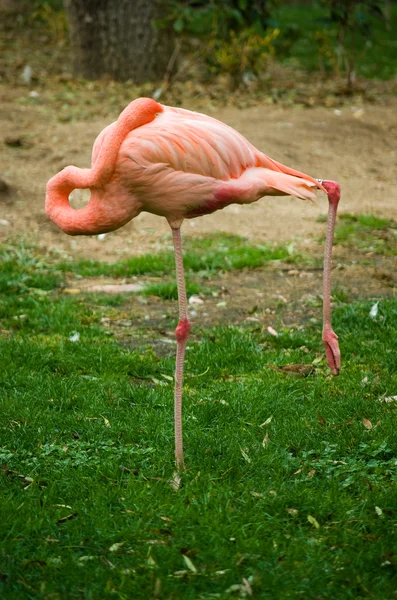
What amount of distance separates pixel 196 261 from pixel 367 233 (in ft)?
5.35

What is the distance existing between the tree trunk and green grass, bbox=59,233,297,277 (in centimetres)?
515

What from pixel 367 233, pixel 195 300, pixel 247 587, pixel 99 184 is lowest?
pixel 367 233

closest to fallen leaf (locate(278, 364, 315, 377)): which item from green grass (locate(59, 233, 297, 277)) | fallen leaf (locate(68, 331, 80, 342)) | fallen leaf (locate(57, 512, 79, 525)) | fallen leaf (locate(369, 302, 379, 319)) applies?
fallen leaf (locate(369, 302, 379, 319))

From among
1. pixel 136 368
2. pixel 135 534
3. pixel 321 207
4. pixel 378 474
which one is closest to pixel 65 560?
pixel 135 534

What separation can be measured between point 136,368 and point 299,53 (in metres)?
11.4

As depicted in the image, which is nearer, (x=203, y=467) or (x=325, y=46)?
(x=203, y=467)

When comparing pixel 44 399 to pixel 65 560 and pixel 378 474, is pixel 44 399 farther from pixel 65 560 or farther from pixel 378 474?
pixel 378 474

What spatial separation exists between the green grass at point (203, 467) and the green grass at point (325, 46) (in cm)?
678

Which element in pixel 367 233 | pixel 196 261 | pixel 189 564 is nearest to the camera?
pixel 189 564

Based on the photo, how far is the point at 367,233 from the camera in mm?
7391

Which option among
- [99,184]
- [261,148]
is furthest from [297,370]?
[261,148]

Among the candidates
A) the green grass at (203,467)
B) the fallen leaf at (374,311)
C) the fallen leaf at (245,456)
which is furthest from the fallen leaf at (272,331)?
the fallen leaf at (245,456)

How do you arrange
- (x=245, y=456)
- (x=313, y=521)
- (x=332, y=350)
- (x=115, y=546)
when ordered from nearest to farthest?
(x=115, y=546), (x=313, y=521), (x=332, y=350), (x=245, y=456)

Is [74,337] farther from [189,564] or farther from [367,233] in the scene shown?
[367,233]
